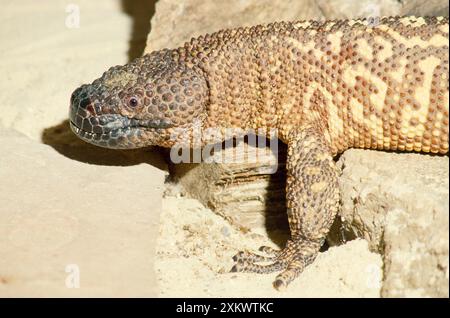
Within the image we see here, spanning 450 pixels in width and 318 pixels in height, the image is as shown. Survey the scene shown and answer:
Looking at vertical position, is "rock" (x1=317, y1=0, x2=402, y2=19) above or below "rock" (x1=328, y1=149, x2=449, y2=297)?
above

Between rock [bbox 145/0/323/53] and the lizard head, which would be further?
rock [bbox 145/0/323/53]

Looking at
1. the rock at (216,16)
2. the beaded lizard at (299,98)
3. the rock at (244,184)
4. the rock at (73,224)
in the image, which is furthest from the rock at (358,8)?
the rock at (73,224)

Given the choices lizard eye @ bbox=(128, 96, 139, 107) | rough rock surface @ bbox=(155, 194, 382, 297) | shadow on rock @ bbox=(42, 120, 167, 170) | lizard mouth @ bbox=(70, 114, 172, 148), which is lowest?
rough rock surface @ bbox=(155, 194, 382, 297)

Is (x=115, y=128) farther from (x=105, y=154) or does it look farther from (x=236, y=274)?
(x=236, y=274)

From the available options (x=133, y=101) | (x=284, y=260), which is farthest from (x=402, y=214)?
(x=133, y=101)

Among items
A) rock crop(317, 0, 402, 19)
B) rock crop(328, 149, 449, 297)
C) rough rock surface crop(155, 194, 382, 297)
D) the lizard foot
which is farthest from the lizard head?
rock crop(317, 0, 402, 19)

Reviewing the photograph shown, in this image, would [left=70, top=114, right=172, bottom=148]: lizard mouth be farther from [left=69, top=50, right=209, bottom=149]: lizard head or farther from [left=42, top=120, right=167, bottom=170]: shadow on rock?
[left=42, top=120, right=167, bottom=170]: shadow on rock

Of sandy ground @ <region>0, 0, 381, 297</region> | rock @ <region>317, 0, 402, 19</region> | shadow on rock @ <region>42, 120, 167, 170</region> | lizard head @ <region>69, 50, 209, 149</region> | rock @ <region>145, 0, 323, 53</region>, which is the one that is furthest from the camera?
rock @ <region>145, 0, 323, 53</region>
